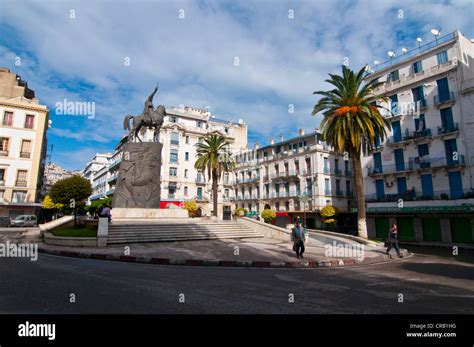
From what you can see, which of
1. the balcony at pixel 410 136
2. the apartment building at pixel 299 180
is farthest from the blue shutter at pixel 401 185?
the apartment building at pixel 299 180

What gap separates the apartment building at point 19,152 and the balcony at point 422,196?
45069mm

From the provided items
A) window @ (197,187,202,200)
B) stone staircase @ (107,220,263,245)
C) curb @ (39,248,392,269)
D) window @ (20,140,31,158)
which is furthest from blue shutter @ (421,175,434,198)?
window @ (20,140,31,158)

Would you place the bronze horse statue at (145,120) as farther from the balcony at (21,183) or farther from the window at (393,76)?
the window at (393,76)

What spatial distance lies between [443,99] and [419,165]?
22.3 ft

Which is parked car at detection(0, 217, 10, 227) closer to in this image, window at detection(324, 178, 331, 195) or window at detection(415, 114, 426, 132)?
window at detection(324, 178, 331, 195)

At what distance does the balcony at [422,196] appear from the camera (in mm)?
25641

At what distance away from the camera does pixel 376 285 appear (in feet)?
26.5

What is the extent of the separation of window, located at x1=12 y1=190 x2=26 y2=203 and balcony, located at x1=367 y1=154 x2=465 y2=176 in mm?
45727

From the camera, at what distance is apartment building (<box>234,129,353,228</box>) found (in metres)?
43.1

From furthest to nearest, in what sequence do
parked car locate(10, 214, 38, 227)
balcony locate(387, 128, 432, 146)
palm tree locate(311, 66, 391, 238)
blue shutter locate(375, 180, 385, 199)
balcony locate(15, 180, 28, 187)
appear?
balcony locate(15, 180, 28, 187), parked car locate(10, 214, 38, 227), blue shutter locate(375, 180, 385, 199), balcony locate(387, 128, 432, 146), palm tree locate(311, 66, 391, 238)

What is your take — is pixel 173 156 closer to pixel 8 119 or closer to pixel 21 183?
pixel 21 183

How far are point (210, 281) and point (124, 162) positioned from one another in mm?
18207

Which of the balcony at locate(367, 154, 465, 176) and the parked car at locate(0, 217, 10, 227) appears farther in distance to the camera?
the parked car at locate(0, 217, 10, 227)
